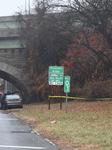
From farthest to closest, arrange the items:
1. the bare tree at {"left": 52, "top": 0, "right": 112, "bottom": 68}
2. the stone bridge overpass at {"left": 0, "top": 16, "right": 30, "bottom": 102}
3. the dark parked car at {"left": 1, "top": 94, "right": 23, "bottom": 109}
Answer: the stone bridge overpass at {"left": 0, "top": 16, "right": 30, "bottom": 102}, the dark parked car at {"left": 1, "top": 94, "right": 23, "bottom": 109}, the bare tree at {"left": 52, "top": 0, "right": 112, "bottom": 68}

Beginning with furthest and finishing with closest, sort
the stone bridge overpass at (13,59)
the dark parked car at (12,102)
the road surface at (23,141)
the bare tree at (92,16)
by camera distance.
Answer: the stone bridge overpass at (13,59) → the dark parked car at (12,102) → the bare tree at (92,16) → the road surface at (23,141)

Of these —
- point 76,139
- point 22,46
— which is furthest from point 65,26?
point 76,139

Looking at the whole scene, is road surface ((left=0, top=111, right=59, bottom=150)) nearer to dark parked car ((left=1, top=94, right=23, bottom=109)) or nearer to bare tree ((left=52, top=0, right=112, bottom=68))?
bare tree ((left=52, top=0, right=112, bottom=68))

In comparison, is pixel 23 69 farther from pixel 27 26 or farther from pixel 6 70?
pixel 27 26

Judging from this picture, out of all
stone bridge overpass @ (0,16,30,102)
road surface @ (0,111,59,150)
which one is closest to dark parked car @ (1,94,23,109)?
stone bridge overpass @ (0,16,30,102)

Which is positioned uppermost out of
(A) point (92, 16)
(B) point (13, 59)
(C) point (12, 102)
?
(A) point (92, 16)

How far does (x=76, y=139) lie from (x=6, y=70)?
Result: 30.0 meters

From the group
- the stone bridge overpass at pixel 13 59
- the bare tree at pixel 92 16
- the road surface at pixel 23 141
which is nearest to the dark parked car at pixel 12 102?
the bare tree at pixel 92 16

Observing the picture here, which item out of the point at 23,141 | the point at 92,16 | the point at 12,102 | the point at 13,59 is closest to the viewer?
the point at 23,141

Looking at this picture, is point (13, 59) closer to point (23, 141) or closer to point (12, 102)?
point (12, 102)

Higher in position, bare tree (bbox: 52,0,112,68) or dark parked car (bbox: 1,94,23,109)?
bare tree (bbox: 52,0,112,68)

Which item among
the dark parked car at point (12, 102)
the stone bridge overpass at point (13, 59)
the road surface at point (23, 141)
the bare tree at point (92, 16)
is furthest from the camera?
the stone bridge overpass at point (13, 59)

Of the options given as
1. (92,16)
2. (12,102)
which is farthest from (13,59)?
(92,16)

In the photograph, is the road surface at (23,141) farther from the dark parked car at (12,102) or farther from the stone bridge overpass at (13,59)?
the stone bridge overpass at (13,59)
